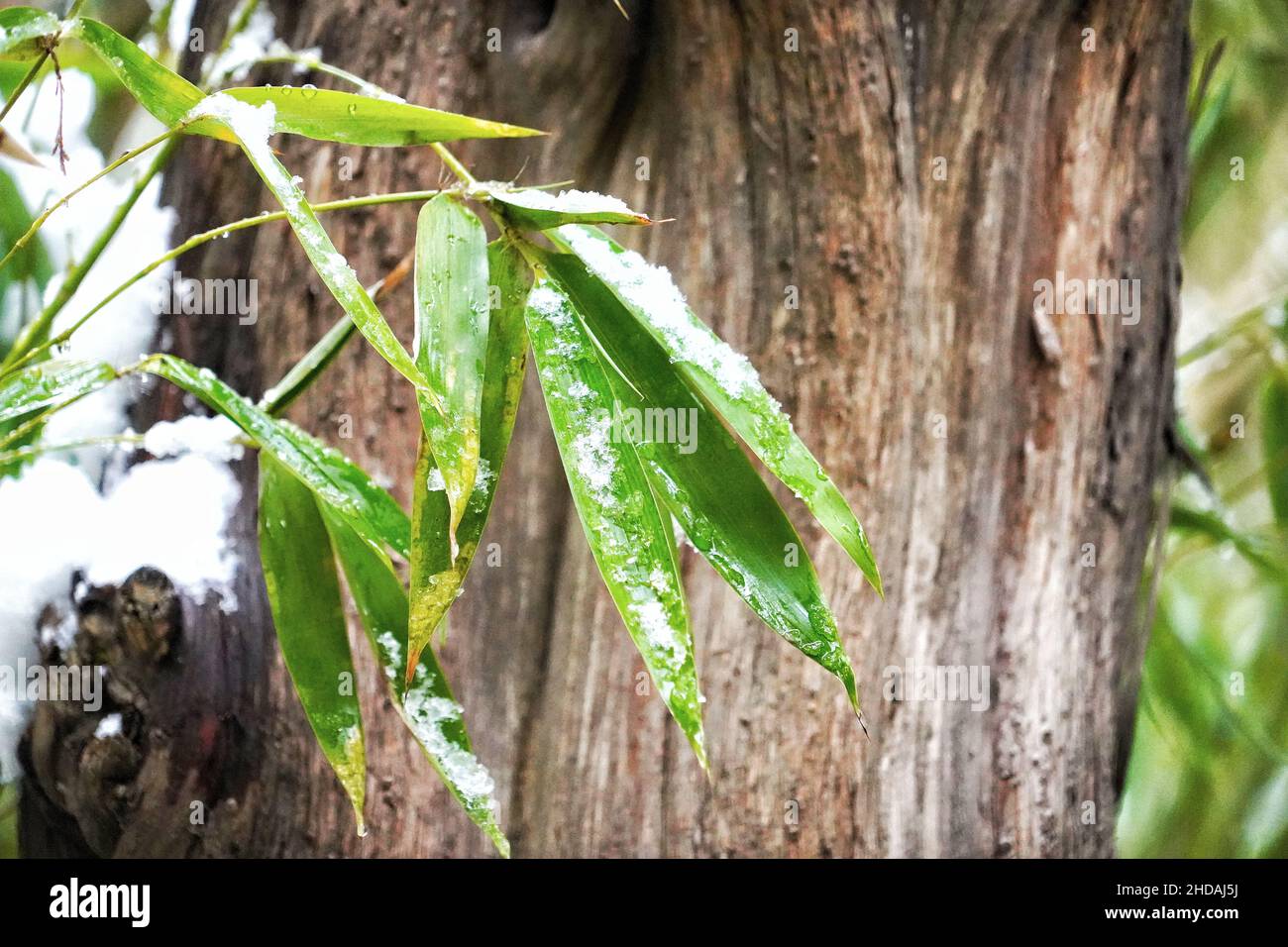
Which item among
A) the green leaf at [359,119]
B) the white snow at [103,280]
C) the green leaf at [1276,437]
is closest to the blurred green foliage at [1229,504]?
the green leaf at [1276,437]

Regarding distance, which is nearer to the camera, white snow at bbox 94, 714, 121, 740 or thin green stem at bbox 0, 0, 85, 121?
thin green stem at bbox 0, 0, 85, 121

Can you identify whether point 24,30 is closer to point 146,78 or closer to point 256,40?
point 146,78

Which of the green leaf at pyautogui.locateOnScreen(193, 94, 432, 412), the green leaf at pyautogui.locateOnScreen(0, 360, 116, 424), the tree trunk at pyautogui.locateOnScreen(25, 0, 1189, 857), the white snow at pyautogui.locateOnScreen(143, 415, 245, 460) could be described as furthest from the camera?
the tree trunk at pyautogui.locateOnScreen(25, 0, 1189, 857)

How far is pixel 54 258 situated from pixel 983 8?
91 cm

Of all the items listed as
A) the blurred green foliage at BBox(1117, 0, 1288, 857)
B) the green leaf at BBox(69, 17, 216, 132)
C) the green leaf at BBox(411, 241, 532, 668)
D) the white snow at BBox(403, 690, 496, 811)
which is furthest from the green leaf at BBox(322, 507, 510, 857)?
the blurred green foliage at BBox(1117, 0, 1288, 857)

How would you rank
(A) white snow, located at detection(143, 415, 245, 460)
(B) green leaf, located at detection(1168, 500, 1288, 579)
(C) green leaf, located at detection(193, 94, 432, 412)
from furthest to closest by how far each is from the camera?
(B) green leaf, located at detection(1168, 500, 1288, 579) → (A) white snow, located at detection(143, 415, 245, 460) → (C) green leaf, located at detection(193, 94, 432, 412)

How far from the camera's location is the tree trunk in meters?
0.71

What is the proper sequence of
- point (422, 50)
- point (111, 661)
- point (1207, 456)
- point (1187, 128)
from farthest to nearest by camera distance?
point (1207, 456) < point (1187, 128) < point (422, 50) < point (111, 661)

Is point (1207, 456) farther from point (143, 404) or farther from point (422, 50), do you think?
point (143, 404)

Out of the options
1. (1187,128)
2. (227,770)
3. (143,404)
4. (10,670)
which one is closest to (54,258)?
(143,404)

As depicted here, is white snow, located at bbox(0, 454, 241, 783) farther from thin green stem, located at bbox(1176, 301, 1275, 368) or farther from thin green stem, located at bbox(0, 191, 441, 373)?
thin green stem, located at bbox(1176, 301, 1275, 368)

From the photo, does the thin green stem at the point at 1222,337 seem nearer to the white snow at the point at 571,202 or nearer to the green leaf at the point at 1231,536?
the green leaf at the point at 1231,536

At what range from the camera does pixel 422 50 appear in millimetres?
763

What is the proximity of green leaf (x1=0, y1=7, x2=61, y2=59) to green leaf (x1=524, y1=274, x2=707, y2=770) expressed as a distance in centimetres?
24
